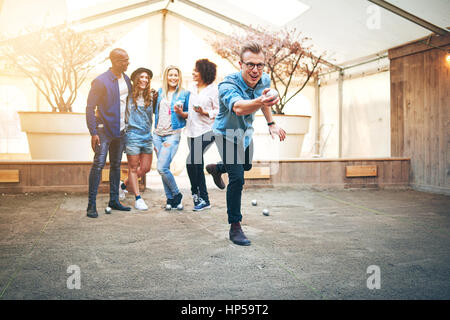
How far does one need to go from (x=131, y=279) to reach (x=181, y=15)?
7.42 m

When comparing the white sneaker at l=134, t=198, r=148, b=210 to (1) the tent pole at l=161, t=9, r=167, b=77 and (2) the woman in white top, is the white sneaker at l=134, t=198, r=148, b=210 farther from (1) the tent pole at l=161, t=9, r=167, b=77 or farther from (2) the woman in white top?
(1) the tent pole at l=161, t=9, r=167, b=77

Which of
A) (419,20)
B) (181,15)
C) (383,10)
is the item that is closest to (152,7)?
(181,15)

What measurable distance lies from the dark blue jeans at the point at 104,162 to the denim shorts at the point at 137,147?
6 cm

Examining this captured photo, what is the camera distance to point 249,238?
9.49 ft

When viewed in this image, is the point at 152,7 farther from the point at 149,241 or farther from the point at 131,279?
the point at 131,279

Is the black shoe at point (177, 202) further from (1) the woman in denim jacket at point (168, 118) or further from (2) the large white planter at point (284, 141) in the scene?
(2) the large white planter at point (284, 141)

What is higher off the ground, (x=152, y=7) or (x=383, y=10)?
(x=152, y=7)

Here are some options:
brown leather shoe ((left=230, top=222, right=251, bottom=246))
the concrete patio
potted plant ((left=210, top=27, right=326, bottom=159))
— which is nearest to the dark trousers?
the concrete patio

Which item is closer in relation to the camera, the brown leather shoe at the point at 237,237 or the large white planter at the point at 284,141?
the brown leather shoe at the point at 237,237

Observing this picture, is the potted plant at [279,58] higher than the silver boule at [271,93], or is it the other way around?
the potted plant at [279,58]

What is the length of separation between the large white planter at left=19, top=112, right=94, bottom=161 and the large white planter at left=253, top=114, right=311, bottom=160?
2.94 meters

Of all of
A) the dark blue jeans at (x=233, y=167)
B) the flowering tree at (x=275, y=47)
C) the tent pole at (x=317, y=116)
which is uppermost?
the flowering tree at (x=275, y=47)

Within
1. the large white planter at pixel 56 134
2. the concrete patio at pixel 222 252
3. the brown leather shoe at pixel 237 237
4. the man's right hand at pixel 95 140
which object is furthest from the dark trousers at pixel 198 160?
the large white planter at pixel 56 134

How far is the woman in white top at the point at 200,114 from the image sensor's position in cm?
378
